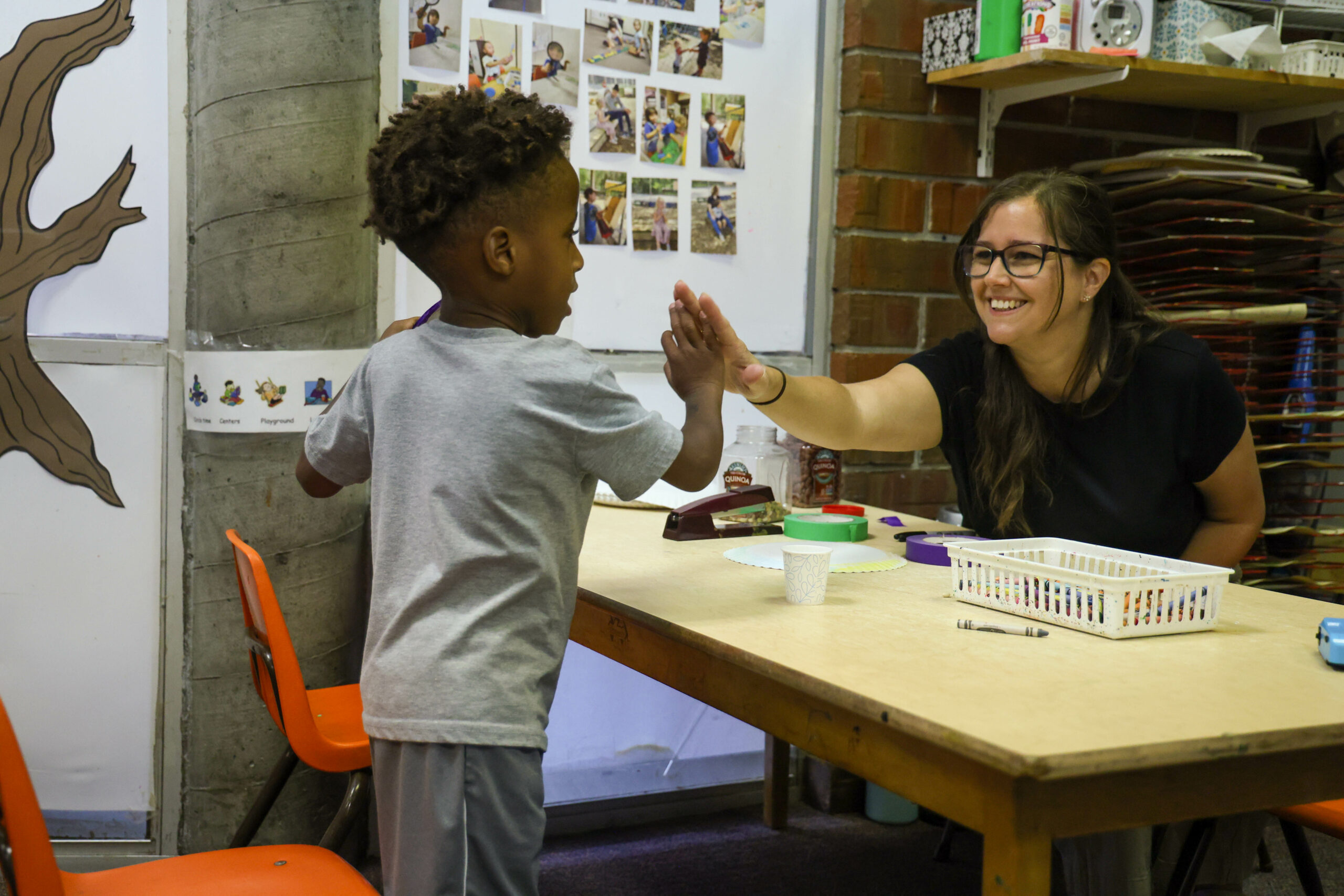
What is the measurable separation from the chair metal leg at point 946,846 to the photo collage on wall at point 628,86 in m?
1.30

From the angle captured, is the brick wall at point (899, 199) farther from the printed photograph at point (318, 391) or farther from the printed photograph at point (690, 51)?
the printed photograph at point (318, 391)

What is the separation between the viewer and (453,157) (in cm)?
118

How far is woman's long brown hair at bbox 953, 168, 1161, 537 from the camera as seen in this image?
1887 millimetres

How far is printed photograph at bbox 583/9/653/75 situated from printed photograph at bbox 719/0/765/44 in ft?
0.57

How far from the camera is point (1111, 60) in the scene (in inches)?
93.2

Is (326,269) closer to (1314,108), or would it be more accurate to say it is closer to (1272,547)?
(1272,547)

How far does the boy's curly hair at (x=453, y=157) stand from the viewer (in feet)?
3.87

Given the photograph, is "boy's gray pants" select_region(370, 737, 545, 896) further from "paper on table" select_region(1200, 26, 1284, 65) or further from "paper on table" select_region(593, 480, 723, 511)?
"paper on table" select_region(1200, 26, 1284, 65)

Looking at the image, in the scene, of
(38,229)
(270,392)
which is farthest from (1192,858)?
(38,229)

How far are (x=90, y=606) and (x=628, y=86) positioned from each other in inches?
58.5

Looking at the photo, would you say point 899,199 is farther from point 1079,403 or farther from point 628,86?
point 1079,403

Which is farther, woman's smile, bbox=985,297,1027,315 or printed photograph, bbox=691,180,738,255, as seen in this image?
printed photograph, bbox=691,180,738,255

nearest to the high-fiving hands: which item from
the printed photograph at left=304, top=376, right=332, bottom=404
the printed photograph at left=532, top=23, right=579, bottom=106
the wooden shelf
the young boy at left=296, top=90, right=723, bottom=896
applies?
the young boy at left=296, top=90, right=723, bottom=896

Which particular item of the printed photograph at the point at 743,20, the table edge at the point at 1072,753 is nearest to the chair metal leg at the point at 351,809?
the table edge at the point at 1072,753
